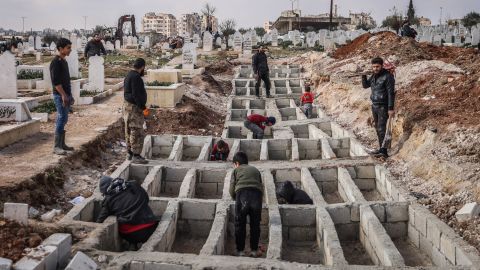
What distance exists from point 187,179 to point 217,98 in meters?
9.02

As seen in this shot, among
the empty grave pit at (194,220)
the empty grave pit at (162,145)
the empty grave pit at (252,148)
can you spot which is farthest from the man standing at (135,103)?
the empty grave pit at (252,148)

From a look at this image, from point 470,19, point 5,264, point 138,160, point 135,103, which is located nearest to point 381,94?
point 135,103

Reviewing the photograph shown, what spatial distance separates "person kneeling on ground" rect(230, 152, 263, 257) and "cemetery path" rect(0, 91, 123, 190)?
299 cm

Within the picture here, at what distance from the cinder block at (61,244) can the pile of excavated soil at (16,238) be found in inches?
4.9

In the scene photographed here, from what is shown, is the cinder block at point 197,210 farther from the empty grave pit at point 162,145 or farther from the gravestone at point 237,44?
the gravestone at point 237,44

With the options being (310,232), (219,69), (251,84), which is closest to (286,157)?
(310,232)

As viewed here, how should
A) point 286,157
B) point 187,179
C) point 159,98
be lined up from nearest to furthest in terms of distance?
point 187,179
point 286,157
point 159,98

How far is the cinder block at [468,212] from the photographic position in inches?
239

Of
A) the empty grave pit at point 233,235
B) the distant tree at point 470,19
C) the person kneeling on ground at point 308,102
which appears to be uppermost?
Result: the distant tree at point 470,19

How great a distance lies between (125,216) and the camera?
5.92 m

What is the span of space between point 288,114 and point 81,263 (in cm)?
1103

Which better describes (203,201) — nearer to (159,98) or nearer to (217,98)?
(159,98)

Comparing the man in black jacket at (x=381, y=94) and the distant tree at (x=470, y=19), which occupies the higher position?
the distant tree at (x=470, y=19)

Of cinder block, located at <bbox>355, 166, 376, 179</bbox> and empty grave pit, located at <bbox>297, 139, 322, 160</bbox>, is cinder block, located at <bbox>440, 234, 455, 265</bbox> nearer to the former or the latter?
cinder block, located at <bbox>355, 166, 376, 179</bbox>
